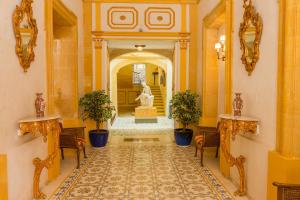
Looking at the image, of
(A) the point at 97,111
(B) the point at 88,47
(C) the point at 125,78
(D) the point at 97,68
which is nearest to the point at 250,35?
(A) the point at 97,111

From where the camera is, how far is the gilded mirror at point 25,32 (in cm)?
345

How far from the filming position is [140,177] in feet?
15.8

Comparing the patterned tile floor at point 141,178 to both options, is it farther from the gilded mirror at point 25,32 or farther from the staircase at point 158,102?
the staircase at point 158,102

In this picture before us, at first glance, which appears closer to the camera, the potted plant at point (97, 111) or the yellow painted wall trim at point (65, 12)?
the yellow painted wall trim at point (65, 12)

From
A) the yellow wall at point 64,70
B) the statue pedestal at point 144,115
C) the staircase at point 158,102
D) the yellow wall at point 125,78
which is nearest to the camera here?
the yellow wall at point 64,70

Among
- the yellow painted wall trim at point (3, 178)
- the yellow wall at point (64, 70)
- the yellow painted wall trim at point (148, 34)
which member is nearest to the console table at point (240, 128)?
the yellow painted wall trim at point (3, 178)

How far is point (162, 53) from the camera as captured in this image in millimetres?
10891

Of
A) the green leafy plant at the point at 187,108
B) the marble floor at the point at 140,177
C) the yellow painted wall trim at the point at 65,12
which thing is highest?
the yellow painted wall trim at the point at 65,12

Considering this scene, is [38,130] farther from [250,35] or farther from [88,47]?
[88,47]

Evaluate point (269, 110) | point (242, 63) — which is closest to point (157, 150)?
point (242, 63)

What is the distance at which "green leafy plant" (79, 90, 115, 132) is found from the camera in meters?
6.95

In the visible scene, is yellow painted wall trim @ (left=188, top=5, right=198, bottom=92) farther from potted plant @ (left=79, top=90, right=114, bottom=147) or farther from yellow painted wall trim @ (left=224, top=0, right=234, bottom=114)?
yellow painted wall trim @ (left=224, top=0, right=234, bottom=114)

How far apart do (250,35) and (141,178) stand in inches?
111

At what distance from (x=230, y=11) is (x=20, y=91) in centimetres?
346
